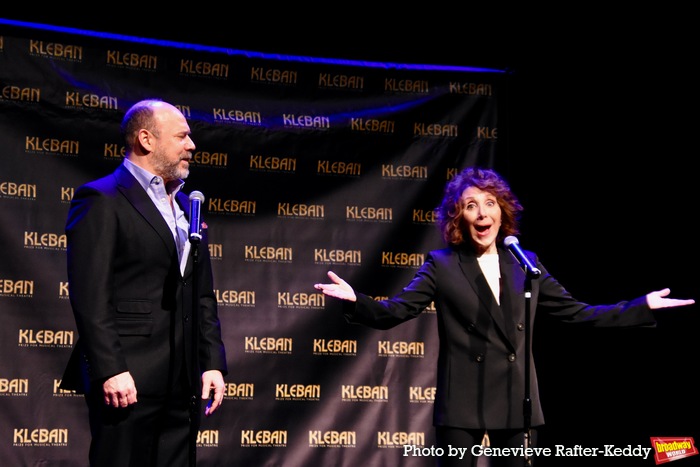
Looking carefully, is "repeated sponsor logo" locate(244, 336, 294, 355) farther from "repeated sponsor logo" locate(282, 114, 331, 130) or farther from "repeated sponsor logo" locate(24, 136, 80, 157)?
"repeated sponsor logo" locate(24, 136, 80, 157)

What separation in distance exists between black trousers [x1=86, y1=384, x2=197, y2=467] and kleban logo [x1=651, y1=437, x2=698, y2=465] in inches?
126

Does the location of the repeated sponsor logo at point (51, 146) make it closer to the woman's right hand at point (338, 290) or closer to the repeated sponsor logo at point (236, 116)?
the repeated sponsor logo at point (236, 116)

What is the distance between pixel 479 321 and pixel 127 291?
1472mm

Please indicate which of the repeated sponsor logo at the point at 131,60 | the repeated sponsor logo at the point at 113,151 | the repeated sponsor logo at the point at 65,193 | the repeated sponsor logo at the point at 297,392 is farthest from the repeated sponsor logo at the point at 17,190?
the repeated sponsor logo at the point at 297,392

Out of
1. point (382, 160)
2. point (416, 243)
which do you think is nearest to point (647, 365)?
point (416, 243)

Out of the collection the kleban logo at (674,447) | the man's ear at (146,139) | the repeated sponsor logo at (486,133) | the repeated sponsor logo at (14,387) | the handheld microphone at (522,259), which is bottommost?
the kleban logo at (674,447)

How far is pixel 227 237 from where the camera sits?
15.6 feet

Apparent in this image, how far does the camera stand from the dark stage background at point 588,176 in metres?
5.11

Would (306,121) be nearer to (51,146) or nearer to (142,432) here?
(51,146)

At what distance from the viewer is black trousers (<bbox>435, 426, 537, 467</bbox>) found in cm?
329

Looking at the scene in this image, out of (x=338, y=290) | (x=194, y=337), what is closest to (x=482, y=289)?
(x=338, y=290)

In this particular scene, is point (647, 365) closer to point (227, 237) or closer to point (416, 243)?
point (416, 243)

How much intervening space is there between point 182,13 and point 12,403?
247 cm

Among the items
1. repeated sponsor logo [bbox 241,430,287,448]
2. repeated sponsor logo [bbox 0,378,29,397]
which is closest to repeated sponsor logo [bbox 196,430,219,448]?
repeated sponsor logo [bbox 241,430,287,448]
